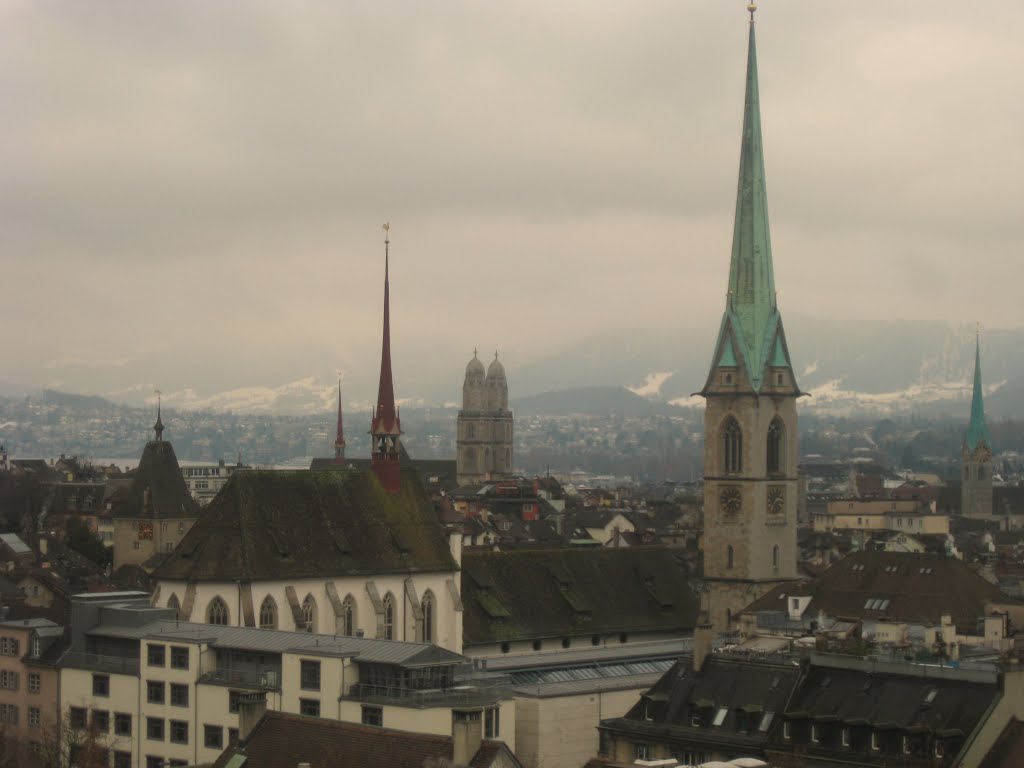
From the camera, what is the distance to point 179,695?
6041 centimetres

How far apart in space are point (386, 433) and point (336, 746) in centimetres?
3456

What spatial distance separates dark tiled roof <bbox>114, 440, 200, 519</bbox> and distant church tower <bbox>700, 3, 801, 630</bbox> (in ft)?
119

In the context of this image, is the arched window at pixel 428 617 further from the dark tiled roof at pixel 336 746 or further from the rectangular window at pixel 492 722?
the dark tiled roof at pixel 336 746

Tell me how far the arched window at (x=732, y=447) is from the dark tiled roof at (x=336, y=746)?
44.0 m

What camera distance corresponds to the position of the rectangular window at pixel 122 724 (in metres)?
61.5

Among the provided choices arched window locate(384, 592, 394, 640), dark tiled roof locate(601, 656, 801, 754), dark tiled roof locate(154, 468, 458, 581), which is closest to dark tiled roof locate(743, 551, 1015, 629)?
dark tiled roof locate(154, 468, 458, 581)

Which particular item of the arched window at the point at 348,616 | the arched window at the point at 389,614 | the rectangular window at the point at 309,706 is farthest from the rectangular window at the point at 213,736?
the arched window at the point at 389,614

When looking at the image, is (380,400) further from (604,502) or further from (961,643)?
(604,502)

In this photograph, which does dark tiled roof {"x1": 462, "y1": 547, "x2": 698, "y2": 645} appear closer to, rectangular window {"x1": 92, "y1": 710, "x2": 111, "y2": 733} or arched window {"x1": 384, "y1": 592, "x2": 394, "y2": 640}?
arched window {"x1": 384, "y1": 592, "x2": 394, "y2": 640}

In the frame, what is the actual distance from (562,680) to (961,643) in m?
12.3

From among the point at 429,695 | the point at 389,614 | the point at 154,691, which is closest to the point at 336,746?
the point at 429,695

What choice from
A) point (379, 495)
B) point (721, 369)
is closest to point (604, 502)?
point (721, 369)

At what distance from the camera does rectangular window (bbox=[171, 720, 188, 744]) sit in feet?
196

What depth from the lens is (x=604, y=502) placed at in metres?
198
